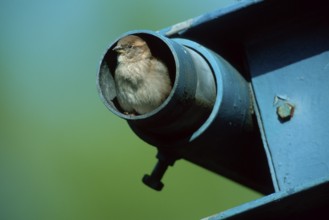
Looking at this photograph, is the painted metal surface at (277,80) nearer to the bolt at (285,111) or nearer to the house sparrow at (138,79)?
the bolt at (285,111)

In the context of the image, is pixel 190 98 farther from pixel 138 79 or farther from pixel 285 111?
pixel 138 79

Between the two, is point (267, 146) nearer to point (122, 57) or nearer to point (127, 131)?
point (122, 57)

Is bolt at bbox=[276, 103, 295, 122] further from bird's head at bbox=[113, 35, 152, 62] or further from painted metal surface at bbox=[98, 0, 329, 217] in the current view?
bird's head at bbox=[113, 35, 152, 62]

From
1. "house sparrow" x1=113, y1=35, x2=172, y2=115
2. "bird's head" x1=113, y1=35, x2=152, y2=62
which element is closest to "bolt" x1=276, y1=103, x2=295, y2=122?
"house sparrow" x1=113, y1=35, x2=172, y2=115

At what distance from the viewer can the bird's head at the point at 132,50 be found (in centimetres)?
383

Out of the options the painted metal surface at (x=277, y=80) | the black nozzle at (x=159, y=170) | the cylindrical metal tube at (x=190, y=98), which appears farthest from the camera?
the black nozzle at (x=159, y=170)

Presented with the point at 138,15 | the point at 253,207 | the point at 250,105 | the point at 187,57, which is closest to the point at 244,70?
the point at 250,105

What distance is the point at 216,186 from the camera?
18.7ft

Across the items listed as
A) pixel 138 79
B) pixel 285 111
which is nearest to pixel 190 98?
pixel 285 111

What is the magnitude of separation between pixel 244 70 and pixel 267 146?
396 mm

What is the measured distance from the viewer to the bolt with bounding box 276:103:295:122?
12.0 feet

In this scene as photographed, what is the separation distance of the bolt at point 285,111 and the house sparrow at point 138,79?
426 millimetres

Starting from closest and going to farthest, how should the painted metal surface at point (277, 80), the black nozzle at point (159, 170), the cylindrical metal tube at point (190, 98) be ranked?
1. the cylindrical metal tube at point (190, 98)
2. the painted metal surface at point (277, 80)
3. the black nozzle at point (159, 170)

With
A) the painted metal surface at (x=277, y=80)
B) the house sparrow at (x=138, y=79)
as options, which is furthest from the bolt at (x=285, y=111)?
the house sparrow at (x=138, y=79)
